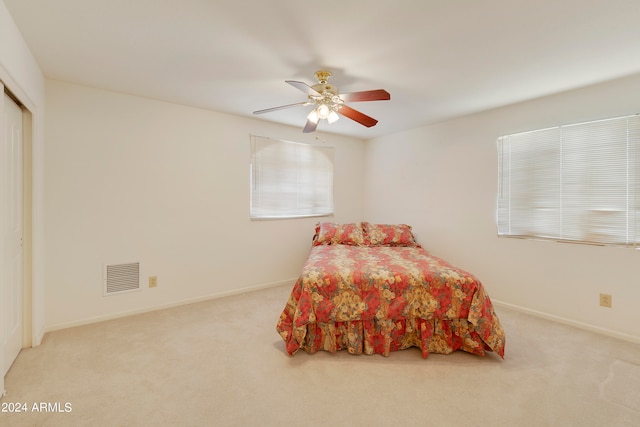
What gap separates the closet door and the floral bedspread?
1835 mm

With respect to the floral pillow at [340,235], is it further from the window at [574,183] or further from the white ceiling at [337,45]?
the white ceiling at [337,45]

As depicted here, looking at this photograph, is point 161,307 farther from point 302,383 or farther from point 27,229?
point 302,383

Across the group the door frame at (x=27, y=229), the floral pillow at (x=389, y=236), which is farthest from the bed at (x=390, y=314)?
the door frame at (x=27, y=229)

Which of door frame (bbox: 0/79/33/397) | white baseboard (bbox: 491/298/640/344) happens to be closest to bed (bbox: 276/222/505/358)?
white baseboard (bbox: 491/298/640/344)

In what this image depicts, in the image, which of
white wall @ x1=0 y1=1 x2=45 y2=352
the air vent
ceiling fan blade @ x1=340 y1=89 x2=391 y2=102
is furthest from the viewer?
the air vent

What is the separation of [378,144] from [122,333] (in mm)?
4065

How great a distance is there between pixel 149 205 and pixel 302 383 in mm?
2372

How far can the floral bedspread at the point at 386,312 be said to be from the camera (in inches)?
85.6

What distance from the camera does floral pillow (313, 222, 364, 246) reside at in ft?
12.3

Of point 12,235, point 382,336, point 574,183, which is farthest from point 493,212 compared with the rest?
point 12,235

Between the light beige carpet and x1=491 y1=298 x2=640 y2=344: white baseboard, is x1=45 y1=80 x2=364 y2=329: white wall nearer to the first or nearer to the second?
the light beige carpet

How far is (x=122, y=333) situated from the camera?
100 inches

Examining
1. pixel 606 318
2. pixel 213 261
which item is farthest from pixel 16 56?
pixel 606 318

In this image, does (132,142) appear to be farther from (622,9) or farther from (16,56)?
(622,9)
